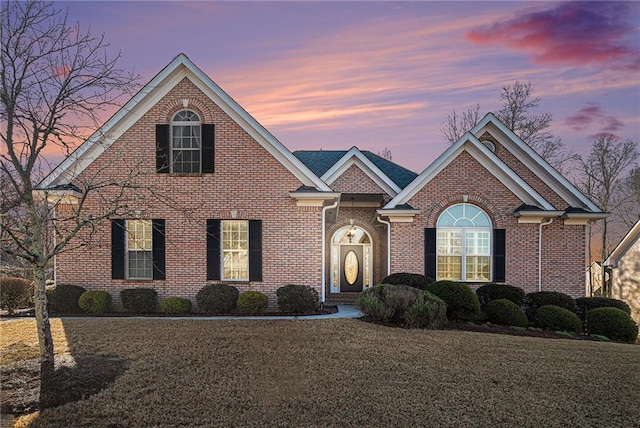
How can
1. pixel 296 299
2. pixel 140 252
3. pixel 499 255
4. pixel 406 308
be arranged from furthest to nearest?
pixel 499 255, pixel 140 252, pixel 296 299, pixel 406 308

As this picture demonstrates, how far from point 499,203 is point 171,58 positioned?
40.3 feet

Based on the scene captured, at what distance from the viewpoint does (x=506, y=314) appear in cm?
1302

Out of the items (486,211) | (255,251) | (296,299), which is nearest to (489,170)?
(486,211)

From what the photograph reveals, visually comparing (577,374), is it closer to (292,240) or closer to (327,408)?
(327,408)

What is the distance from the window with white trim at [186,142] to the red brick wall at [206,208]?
11.6 inches

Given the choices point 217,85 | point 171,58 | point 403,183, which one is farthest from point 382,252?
point 171,58

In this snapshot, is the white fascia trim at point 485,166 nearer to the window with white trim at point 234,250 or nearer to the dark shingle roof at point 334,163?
the dark shingle roof at point 334,163

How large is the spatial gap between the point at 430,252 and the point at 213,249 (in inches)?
300

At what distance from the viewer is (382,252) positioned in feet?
59.2

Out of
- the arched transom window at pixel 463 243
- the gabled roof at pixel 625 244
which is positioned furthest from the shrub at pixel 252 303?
the gabled roof at pixel 625 244

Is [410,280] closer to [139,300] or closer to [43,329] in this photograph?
[139,300]

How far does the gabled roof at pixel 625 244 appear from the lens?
68.7 ft

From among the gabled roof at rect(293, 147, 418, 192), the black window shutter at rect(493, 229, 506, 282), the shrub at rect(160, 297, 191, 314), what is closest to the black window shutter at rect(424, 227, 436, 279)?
the black window shutter at rect(493, 229, 506, 282)

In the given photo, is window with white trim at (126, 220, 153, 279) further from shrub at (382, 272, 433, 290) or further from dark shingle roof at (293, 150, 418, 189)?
shrub at (382, 272, 433, 290)
